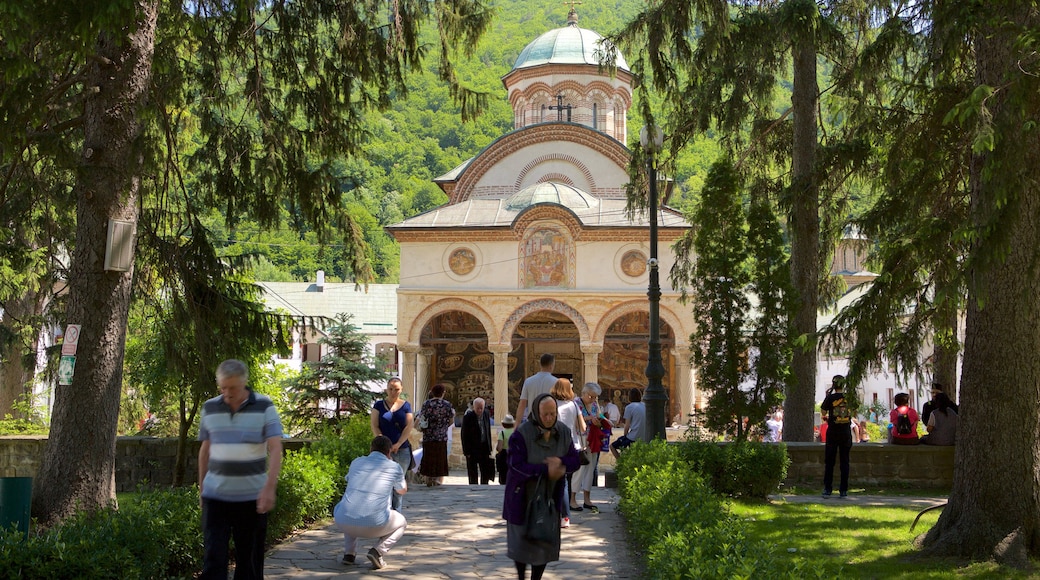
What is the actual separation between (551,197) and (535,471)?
22291mm

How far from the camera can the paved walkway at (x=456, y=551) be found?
6727 millimetres

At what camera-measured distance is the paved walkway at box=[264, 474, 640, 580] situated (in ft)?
22.1

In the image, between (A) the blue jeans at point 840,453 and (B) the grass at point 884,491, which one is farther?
(B) the grass at point 884,491

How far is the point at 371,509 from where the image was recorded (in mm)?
6727

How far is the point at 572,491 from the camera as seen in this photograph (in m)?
9.55

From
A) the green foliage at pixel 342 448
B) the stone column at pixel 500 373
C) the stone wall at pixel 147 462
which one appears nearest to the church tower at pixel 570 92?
the stone column at pixel 500 373

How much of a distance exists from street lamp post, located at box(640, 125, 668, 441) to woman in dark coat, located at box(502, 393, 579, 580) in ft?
18.6

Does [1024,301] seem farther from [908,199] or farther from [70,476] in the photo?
[70,476]

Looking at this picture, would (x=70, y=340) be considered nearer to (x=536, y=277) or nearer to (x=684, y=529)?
(x=684, y=529)

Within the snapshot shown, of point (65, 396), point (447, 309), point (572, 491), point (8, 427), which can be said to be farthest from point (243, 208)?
point (447, 309)

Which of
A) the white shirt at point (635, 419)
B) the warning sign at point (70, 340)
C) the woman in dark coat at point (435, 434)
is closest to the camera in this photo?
the warning sign at point (70, 340)

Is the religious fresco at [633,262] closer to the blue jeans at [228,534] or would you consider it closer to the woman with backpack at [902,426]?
the woman with backpack at [902,426]

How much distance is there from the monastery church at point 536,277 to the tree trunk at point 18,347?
30.9 ft

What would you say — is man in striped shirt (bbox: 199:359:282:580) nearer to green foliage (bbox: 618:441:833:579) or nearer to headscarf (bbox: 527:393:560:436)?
headscarf (bbox: 527:393:560:436)
